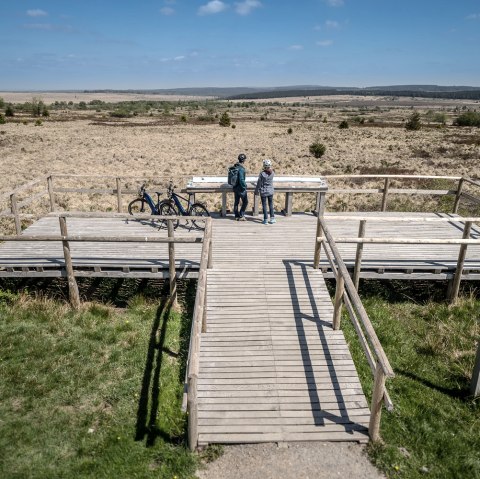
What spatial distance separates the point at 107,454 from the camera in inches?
198

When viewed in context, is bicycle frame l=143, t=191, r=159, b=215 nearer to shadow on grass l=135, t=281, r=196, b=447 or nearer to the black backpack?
the black backpack

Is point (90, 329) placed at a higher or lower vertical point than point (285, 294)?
lower

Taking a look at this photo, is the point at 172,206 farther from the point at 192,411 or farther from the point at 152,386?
the point at 192,411

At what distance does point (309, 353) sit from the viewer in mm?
6480

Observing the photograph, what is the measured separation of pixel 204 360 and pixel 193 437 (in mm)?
1482

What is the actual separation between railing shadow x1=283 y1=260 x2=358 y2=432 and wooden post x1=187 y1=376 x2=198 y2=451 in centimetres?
146

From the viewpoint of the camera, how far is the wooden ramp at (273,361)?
5281mm

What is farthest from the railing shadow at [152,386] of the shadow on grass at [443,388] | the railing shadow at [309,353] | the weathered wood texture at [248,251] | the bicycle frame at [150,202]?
the shadow on grass at [443,388]

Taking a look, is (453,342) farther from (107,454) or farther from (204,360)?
(107,454)

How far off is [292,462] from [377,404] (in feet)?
3.70

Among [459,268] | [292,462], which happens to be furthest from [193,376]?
[459,268]

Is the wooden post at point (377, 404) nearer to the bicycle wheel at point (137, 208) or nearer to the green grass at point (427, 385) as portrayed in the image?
the green grass at point (427, 385)

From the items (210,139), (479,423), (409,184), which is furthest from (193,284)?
(210,139)

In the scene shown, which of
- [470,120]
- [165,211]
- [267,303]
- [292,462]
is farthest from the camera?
[470,120]
